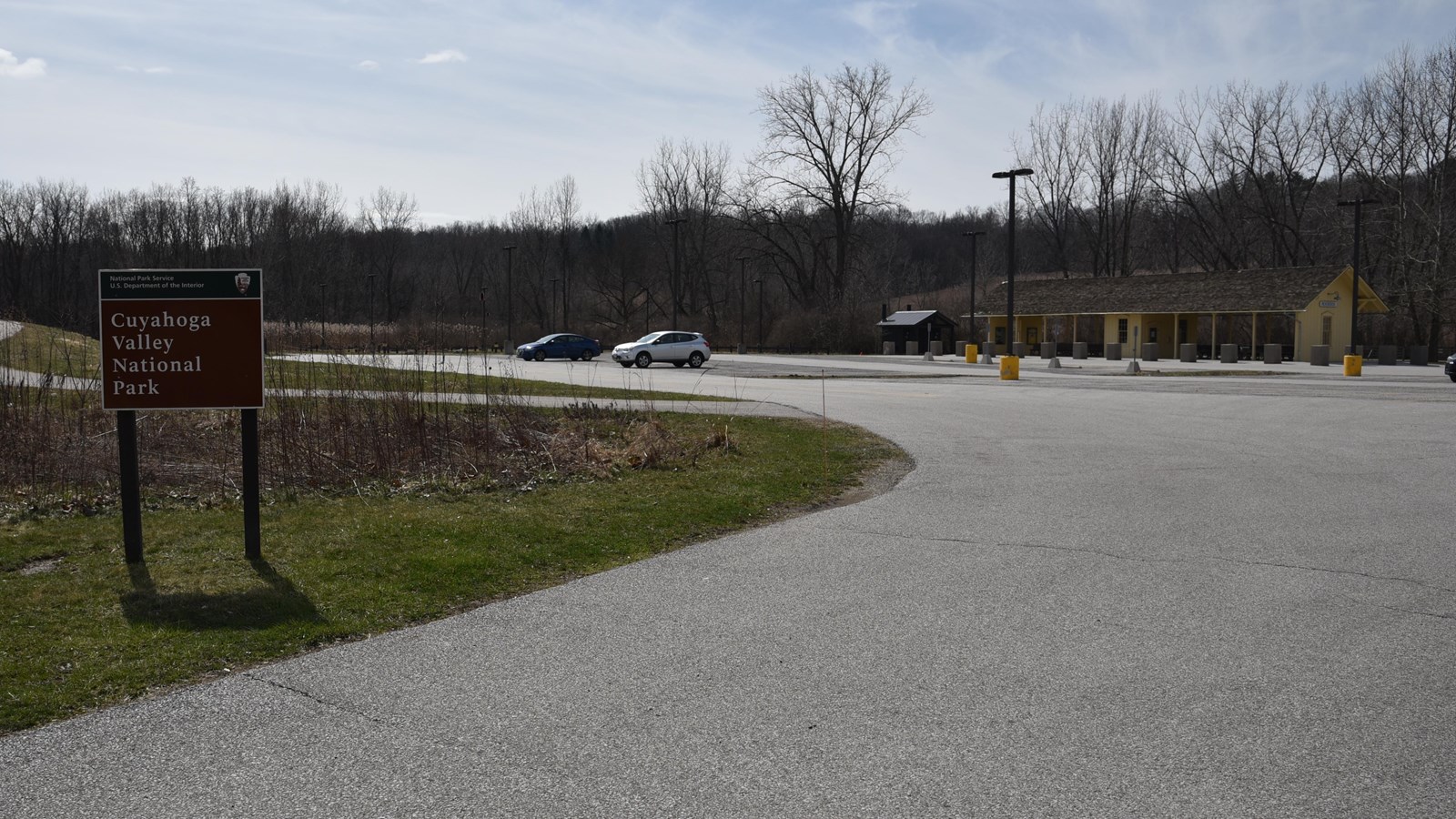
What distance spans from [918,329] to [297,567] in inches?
2367

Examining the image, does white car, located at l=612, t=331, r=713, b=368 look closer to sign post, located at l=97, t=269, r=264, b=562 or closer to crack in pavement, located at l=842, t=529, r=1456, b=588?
crack in pavement, located at l=842, t=529, r=1456, b=588

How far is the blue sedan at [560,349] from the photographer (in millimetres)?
54969

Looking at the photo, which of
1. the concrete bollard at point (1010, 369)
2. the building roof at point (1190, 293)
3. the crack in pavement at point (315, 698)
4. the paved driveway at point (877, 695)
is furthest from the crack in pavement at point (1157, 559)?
the building roof at point (1190, 293)

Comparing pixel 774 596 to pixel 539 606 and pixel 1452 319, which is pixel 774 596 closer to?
pixel 539 606

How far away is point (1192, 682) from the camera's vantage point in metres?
5.24

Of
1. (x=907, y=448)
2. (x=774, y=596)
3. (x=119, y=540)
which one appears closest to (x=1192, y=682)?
(x=774, y=596)

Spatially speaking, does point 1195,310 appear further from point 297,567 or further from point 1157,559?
point 297,567

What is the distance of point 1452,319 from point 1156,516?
58238 mm

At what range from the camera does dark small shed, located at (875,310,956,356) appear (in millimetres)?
65375

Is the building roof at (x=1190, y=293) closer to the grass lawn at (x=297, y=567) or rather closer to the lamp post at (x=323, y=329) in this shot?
the lamp post at (x=323, y=329)

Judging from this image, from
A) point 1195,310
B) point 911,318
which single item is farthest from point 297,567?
point 911,318

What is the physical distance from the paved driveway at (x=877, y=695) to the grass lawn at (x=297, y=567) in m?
0.40

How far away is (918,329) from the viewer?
65.6m

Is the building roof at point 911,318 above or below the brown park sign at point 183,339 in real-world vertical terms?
above
